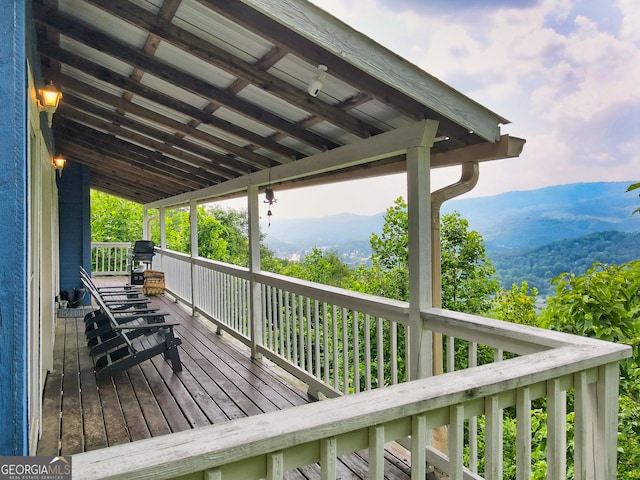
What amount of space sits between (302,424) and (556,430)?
964 mm

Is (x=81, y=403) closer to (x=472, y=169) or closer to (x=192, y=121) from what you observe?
(x=192, y=121)

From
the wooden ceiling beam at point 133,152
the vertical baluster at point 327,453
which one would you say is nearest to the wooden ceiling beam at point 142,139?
the wooden ceiling beam at point 133,152

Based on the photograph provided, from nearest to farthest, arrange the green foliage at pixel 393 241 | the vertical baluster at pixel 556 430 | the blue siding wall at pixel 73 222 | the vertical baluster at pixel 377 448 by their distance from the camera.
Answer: the vertical baluster at pixel 377 448 → the vertical baluster at pixel 556 430 → the blue siding wall at pixel 73 222 → the green foliage at pixel 393 241

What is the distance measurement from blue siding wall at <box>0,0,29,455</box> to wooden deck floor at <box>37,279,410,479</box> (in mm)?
1684

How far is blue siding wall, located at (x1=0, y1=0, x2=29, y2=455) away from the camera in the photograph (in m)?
1.35

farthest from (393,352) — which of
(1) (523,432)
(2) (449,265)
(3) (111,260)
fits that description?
(3) (111,260)

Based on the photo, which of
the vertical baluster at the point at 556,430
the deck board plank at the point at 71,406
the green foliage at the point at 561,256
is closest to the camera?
the vertical baluster at the point at 556,430

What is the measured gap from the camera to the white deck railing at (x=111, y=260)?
12867 millimetres

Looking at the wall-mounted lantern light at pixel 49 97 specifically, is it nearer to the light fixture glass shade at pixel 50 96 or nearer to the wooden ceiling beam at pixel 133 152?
the light fixture glass shade at pixel 50 96

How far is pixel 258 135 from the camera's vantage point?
13.5ft

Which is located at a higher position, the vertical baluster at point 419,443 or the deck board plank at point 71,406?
the vertical baluster at point 419,443

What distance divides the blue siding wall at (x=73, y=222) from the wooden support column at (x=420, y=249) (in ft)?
26.0

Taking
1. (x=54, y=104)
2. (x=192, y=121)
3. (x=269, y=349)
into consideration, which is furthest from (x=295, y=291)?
(x=54, y=104)

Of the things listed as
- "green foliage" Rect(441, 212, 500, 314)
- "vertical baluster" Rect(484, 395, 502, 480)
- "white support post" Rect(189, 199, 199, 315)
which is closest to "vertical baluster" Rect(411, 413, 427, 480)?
"vertical baluster" Rect(484, 395, 502, 480)
